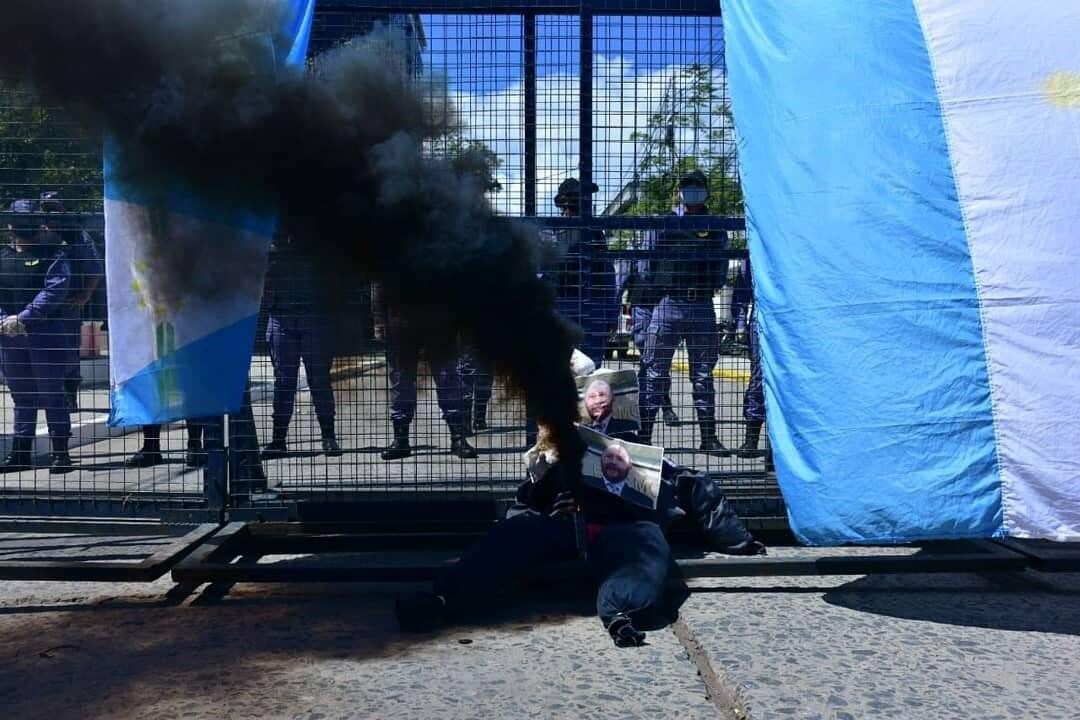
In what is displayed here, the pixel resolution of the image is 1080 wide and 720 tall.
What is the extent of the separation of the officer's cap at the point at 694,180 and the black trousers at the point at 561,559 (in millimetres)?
1895

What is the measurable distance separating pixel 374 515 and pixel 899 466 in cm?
261

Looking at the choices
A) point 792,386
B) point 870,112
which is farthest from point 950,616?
point 870,112

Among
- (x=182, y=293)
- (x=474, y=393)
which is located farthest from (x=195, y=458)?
(x=474, y=393)

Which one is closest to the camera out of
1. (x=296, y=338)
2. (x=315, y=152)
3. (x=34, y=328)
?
(x=315, y=152)

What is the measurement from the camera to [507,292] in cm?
371

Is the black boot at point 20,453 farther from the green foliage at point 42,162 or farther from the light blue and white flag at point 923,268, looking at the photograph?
the light blue and white flag at point 923,268

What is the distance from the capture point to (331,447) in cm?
527

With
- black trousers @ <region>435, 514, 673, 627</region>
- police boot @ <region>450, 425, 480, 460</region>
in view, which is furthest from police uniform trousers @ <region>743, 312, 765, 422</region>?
police boot @ <region>450, 425, 480, 460</region>

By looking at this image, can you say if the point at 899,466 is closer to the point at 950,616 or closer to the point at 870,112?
the point at 950,616

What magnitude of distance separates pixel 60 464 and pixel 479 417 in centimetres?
293

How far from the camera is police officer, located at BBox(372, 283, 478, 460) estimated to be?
3939 millimetres

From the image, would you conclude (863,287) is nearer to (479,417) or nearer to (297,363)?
(479,417)

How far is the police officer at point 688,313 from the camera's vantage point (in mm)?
5113

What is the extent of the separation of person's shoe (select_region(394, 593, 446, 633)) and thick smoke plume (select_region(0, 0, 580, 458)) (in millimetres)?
879
